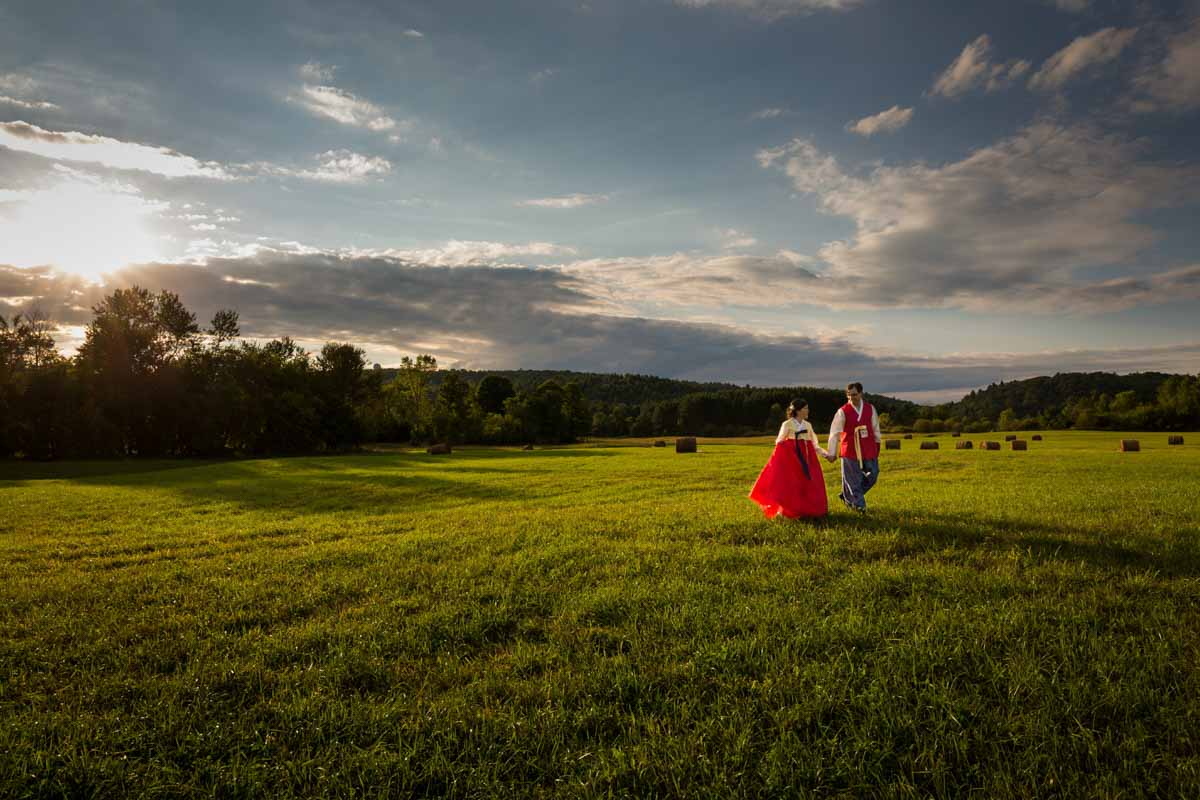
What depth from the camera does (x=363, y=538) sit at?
11.0 meters

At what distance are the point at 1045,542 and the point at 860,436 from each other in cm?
381

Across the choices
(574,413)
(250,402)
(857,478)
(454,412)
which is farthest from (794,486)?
(574,413)

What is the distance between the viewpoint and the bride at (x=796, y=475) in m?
11.2

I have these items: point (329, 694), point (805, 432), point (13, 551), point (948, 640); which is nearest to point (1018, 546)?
point (805, 432)

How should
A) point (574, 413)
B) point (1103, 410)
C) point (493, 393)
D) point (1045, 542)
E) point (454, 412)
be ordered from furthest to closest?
point (493, 393) → point (574, 413) → point (1103, 410) → point (454, 412) → point (1045, 542)

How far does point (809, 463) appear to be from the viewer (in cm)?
1125

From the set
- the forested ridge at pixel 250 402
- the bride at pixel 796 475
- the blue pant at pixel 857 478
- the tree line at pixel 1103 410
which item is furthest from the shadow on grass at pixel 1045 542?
the tree line at pixel 1103 410

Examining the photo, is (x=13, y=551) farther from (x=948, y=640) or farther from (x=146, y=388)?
(x=146, y=388)

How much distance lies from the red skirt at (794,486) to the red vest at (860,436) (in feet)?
3.88

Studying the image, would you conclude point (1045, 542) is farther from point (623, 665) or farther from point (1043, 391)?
point (1043, 391)

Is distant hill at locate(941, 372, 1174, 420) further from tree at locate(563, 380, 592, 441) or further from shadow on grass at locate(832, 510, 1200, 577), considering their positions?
shadow on grass at locate(832, 510, 1200, 577)

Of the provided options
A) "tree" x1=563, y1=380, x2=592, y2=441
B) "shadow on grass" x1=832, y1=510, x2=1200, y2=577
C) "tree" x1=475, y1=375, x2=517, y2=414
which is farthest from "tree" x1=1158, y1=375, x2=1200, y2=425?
"shadow on grass" x1=832, y1=510, x2=1200, y2=577

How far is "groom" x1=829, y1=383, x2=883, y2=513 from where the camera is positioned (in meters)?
12.0

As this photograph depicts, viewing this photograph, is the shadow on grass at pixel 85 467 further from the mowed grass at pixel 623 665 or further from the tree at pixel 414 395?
the mowed grass at pixel 623 665
